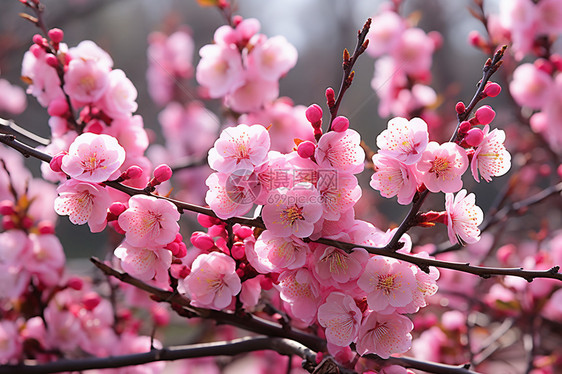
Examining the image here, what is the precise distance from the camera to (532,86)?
155 centimetres

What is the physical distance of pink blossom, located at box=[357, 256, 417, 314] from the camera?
0.68 metres

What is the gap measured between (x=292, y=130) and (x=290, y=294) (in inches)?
28.8

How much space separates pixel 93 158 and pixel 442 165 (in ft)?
1.70

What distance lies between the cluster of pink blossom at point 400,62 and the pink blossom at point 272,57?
60 cm

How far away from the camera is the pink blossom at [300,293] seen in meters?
0.72

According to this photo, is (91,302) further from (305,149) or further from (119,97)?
(305,149)

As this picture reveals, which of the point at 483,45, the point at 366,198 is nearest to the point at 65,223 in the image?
the point at 366,198

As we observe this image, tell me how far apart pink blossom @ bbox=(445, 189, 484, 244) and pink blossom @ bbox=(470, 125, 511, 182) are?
0.14ft

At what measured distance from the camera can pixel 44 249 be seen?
115cm

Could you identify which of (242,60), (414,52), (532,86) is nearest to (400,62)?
(414,52)

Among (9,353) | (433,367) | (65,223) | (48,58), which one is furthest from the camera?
(65,223)

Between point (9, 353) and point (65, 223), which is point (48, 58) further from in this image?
point (65, 223)

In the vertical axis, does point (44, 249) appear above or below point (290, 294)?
below

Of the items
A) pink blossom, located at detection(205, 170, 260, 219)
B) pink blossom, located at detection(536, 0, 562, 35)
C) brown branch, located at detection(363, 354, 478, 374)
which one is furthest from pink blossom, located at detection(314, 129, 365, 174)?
pink blossom, located at detection(536, 0, 562, 35)
